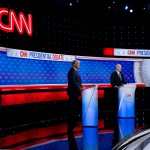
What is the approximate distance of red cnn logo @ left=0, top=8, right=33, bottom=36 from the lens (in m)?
8.17

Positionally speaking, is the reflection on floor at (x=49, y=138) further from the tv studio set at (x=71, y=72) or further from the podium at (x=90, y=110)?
the podium at (x=90, y=110)

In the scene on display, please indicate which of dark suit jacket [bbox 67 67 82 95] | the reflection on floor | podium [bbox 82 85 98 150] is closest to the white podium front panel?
podium [bbox 82 85 98 150]

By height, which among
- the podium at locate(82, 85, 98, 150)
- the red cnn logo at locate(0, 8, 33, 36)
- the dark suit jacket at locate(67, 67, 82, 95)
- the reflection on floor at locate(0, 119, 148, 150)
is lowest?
the reflection on floor at locate(0, 119, 148, 150)

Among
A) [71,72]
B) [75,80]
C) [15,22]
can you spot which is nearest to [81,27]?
[15,22]

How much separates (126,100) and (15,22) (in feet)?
11.1

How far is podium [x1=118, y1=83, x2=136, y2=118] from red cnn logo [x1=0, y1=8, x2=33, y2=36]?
3043 millimetres

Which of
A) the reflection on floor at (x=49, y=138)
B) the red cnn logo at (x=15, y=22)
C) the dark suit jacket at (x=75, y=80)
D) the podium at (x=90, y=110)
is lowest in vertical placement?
the reflection on floor at (x=49, y=138)

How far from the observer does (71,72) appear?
24.3 feet

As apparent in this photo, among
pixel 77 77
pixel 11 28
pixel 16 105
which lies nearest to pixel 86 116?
pixel 77 77

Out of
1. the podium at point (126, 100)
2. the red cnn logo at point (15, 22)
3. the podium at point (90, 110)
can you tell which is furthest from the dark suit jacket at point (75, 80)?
the red cnn logo at point (15, 22)

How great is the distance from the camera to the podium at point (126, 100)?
24.8ft

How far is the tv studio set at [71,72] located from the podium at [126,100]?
0.02 meters

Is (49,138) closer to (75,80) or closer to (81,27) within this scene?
(75,80)

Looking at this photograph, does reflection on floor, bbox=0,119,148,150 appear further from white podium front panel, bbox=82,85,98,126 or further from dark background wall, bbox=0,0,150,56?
dark background wall, bbox=0,0,150,56
